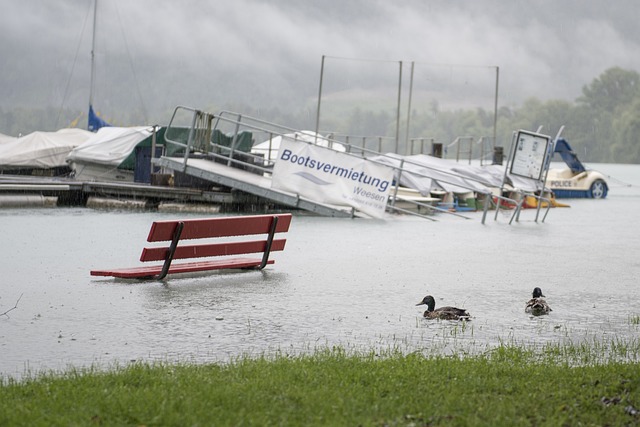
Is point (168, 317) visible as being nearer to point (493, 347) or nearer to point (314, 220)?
point (493, 347)

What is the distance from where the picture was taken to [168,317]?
1062 centimetres

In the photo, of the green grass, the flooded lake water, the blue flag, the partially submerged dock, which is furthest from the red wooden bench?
the blue flag

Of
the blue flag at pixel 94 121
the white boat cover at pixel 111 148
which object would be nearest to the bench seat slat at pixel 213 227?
the white boat cover at pixel 111 148

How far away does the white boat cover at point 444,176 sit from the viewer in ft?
117

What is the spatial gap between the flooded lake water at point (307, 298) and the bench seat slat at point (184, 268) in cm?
17

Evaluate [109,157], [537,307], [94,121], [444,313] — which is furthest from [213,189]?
[94,121]

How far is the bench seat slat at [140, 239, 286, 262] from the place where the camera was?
13255mm

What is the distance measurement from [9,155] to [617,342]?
38.0m

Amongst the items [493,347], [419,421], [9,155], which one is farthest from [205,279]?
[9,155]

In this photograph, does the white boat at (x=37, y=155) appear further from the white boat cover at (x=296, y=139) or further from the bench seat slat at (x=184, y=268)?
the bench seat slat at (x=184, y=268)

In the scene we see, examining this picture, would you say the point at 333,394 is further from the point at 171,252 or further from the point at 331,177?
the point at 331,177

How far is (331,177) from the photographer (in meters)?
27.3

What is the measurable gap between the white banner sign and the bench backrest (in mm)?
12120

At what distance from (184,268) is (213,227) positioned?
0.90 m
